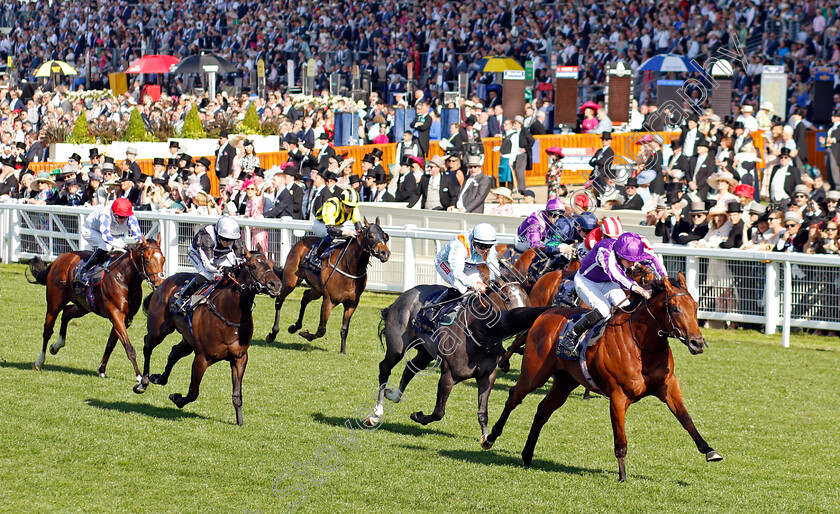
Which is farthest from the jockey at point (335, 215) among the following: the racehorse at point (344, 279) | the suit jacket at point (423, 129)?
the suit jacket at point (423, 129)

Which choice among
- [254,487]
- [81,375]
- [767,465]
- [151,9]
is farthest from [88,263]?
[151,9]

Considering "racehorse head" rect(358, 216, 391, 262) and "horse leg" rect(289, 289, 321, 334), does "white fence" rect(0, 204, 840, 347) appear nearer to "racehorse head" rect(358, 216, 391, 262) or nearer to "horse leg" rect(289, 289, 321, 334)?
"horse leg" rect(289, 289, 321, 334)

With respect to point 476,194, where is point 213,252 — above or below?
below

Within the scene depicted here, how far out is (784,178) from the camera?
18.3m

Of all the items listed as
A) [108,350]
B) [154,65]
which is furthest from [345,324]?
[154,65]

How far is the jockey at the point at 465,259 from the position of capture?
962 centimetres

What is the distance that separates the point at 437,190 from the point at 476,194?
33.1 inches

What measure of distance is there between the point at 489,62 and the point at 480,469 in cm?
2231

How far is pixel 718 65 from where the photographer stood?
2131cm

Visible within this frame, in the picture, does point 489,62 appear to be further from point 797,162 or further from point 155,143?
point 797,162

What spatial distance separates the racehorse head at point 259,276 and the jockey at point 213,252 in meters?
0.63

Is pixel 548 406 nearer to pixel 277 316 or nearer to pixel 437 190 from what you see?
pixel 277 316

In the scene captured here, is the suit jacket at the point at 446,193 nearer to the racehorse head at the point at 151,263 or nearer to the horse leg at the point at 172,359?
the racehorse head at the point at 151,263

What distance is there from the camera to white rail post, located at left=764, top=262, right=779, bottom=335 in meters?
13.4
